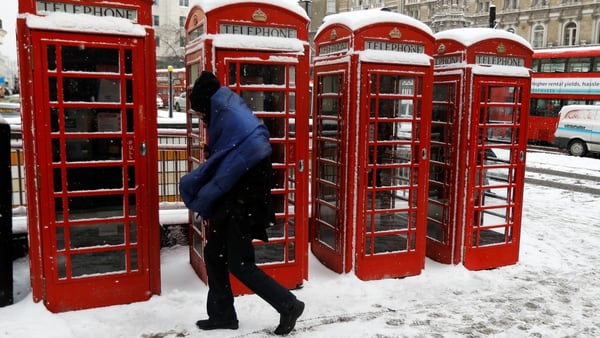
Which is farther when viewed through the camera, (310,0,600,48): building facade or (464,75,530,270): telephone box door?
(310,0,600,48): building facade

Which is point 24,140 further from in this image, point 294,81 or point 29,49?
point 294,81

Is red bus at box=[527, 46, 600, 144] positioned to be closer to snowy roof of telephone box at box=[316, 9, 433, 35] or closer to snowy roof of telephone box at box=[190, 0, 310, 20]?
snowy roof of telephone box at box=[316, 9, 433, 35]

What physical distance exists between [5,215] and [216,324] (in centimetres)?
191

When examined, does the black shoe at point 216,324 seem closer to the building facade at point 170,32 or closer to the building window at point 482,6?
the building facade at point 170,32

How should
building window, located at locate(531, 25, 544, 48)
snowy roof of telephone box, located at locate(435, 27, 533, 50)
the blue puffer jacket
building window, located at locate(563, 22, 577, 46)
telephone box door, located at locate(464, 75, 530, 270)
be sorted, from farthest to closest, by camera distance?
1. building window, located at locate(531, 25, 544, 48)
2. building window, located at locate(563, 22, 577, 46)
3. telephone box door, located at locate(464, 75, 530, 270)
4. snowy roof of telephone box, located at locate(435, 27, 533, 50)
5. the blue puffer jacket

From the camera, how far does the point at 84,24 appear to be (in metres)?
3.76

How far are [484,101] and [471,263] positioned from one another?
1.78 meters

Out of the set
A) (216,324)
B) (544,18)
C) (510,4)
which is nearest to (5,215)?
(216,324)

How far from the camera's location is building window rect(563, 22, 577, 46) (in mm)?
40625

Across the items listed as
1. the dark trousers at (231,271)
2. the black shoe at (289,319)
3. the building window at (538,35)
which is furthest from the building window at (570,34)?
the dark trousers at (231,271)

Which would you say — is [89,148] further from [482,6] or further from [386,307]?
[482,6]

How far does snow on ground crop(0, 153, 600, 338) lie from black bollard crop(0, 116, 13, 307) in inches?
8.8

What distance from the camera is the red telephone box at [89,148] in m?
3.74

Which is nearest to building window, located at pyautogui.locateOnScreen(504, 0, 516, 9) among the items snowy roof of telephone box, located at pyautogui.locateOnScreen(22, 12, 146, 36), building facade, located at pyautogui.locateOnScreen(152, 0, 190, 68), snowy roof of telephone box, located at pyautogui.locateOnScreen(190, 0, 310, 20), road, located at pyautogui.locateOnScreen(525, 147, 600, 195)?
building facade, located at pyautogui.locateOnScreen(152, 0, 190, 68)
